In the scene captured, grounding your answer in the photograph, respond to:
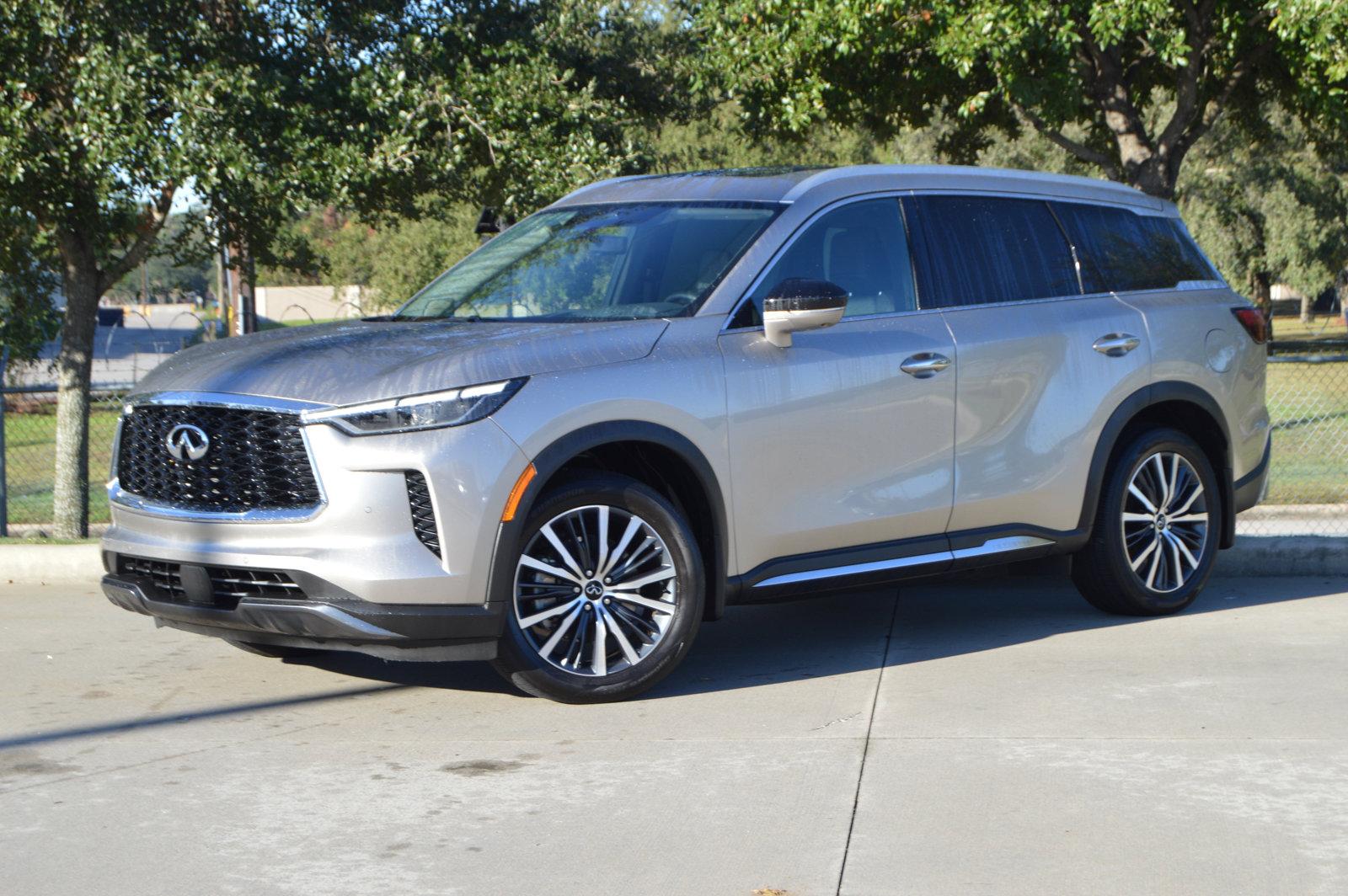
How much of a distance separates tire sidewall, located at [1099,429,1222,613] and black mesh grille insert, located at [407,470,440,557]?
10.8 feet

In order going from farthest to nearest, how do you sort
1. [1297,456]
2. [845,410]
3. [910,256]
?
[1297,456], [910,256], [845,410]

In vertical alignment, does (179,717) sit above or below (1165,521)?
below

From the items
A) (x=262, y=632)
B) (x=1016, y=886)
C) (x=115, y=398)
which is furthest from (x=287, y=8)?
(x=1016, y=886)

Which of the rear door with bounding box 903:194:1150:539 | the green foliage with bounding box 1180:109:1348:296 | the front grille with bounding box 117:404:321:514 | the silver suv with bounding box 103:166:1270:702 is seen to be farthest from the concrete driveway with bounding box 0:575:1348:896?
the green foliage with bounding box 1180:109:1348:296

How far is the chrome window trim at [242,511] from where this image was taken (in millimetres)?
5500

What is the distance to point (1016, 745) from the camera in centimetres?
543

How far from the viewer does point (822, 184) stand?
6.67 metres

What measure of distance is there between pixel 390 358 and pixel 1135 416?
3.62m

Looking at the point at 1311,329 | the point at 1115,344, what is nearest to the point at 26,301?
the point at 1115,344

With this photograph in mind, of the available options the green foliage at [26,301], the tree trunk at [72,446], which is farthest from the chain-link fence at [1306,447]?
the green foliage at [26,301]

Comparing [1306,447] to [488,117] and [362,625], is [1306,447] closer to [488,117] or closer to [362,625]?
[488,117]

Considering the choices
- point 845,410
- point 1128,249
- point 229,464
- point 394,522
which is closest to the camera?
point 394,522

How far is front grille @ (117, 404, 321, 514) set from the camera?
5.55 metres

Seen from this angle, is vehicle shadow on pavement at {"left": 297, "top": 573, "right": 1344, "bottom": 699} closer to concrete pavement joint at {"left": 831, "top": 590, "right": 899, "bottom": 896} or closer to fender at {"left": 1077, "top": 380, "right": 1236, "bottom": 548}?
concrete pavement joint at {"left": 831, "top": 590, "right": 899, "bottom": 896}
